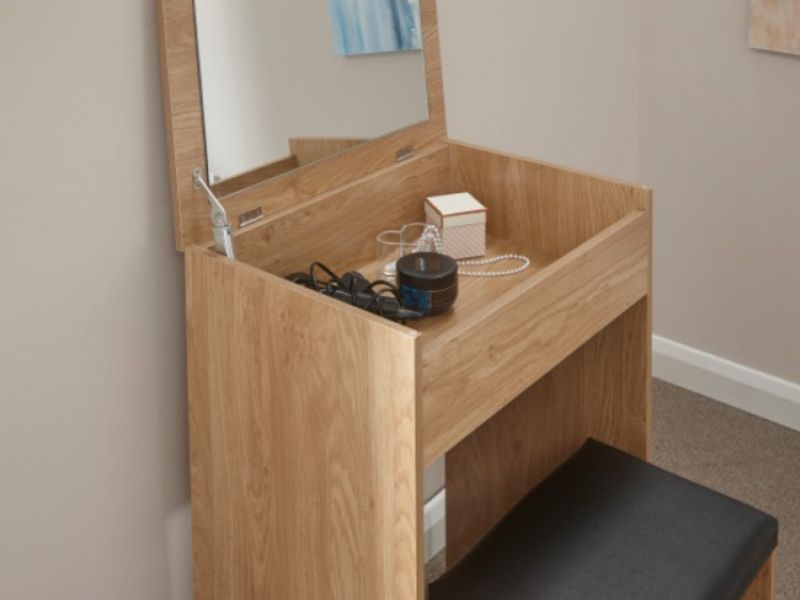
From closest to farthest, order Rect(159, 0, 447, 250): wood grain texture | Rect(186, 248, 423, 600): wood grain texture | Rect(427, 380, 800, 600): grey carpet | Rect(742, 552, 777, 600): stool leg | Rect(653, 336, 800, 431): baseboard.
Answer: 1. Rect(186, 248, 423, 600): wood grain texture
2. Rect(159, 0, 447, 250): wood grain texture
3. Rect(742, 552, 777, 600): stool leg
4. Rect(427, 380, 800, 600): grey carpet
5. Rect(653, 336, 800, 431): baseboard

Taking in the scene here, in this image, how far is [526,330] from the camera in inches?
64.2

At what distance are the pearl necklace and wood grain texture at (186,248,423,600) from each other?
1.29ft

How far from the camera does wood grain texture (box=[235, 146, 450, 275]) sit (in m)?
1.75

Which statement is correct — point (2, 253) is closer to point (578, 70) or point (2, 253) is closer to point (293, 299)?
point (293, 299)

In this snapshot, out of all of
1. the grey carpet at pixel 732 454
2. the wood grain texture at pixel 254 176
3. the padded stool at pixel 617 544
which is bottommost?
the grey carpet at pixel 732 454

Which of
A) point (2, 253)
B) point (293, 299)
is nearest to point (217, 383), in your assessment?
point (293, 299)

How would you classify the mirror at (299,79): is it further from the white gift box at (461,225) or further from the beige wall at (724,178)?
the beige wall at (724,178)

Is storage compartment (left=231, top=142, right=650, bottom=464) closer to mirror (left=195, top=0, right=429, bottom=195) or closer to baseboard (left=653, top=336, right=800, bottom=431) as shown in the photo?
mirror (left=195, top=0, right=429, bottom=195)

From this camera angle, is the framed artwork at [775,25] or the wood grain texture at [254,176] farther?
the framed artwork at [775,25]

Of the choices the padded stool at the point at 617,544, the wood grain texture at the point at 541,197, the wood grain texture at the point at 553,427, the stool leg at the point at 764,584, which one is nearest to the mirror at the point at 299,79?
the wood grain texture at the point at 541,197

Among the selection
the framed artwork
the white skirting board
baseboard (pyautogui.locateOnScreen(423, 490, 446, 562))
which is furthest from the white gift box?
the white skirting board

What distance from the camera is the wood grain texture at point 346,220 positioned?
68.9 inches

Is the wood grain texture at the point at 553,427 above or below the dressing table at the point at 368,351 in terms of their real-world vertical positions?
below

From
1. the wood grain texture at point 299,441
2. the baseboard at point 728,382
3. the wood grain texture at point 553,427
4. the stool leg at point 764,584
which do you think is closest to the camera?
the wood grain texture at point 299,441
